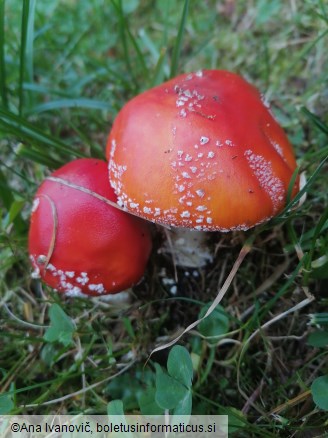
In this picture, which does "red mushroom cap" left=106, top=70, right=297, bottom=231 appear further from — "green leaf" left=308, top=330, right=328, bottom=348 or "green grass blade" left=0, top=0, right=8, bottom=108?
"green grass blade" left=0, top=0, right=8, bottom=108

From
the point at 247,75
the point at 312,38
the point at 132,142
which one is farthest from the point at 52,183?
the point at 312,38

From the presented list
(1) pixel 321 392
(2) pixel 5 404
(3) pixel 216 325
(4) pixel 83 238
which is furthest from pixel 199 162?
(2) pixel 5 404

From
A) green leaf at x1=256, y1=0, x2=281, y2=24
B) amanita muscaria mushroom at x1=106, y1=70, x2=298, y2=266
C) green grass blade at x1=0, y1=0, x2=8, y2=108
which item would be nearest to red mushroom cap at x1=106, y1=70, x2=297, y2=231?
amanita muscaria mushroom at x1=106, y1=70, x2=298, y2=266

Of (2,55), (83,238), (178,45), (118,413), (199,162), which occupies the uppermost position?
(2,55)

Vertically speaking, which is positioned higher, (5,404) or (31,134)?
(31,134)

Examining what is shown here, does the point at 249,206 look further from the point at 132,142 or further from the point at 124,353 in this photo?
the point at 124,353

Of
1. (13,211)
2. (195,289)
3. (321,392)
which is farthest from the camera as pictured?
(195,289)

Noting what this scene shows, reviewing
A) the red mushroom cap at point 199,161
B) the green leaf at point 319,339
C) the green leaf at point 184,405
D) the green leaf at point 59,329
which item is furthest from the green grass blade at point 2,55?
the green leaf at point 319,339

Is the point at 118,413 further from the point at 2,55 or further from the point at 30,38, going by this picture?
the point at 30,38
